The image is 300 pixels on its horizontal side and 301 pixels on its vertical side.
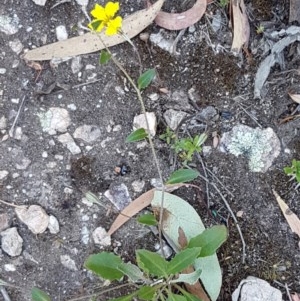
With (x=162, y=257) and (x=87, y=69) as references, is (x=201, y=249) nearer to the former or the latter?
(x=162, y=257)

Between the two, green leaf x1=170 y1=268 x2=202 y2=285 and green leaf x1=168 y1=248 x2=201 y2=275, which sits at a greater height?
green leaf x1=168 y1=248 x2=201 y2=275

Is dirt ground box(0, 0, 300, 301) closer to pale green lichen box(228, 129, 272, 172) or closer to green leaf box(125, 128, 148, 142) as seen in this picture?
pale green lichen box(228, 129, 272, 172)


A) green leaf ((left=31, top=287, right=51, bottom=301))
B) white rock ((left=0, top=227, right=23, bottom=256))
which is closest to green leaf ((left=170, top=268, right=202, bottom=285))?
green leaf ((left=31, top=287, right=51, bottom=301))

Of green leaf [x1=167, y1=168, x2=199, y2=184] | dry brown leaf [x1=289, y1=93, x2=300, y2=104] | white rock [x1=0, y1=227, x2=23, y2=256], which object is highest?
dry brown leaf [x1=289, y1=93, x2=300, y2=104]

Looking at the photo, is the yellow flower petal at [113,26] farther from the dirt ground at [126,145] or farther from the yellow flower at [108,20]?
the dirt ground at [126,145]

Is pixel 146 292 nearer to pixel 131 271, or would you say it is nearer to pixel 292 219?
pixel 131 271

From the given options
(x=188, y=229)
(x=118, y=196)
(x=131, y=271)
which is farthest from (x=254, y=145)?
(x=131, y=271)
